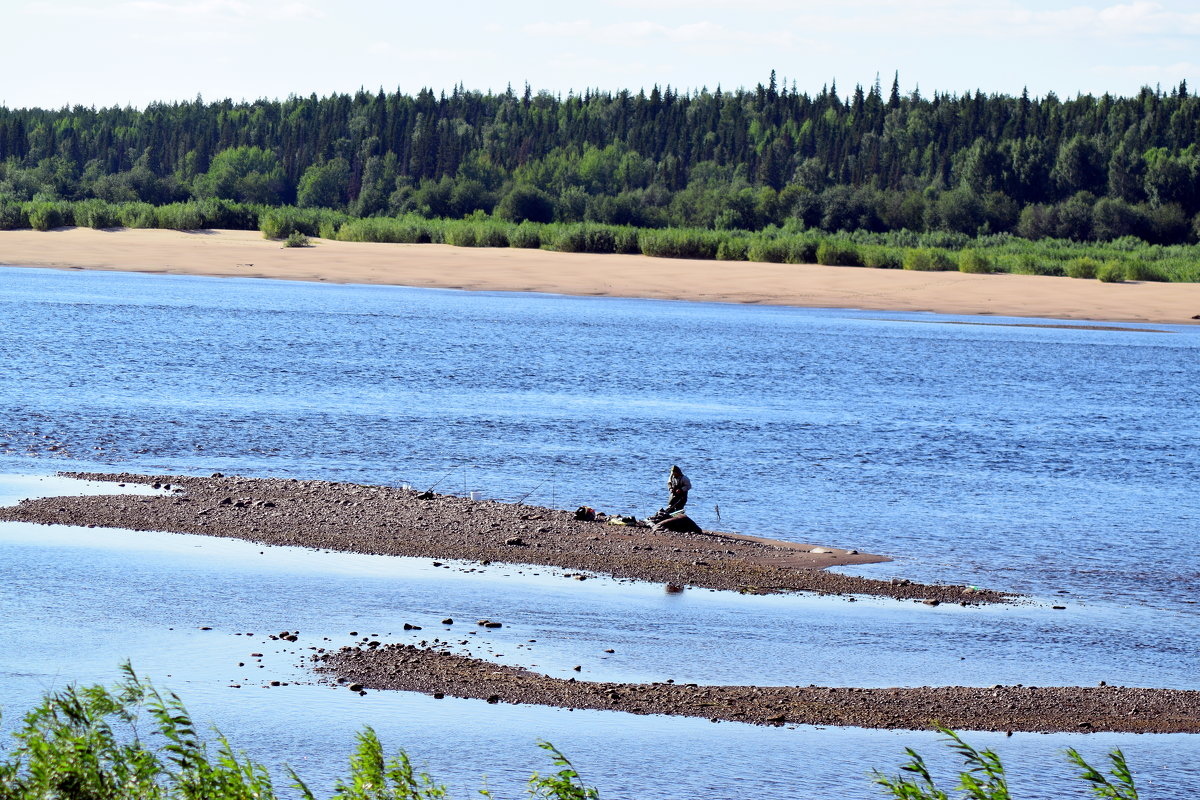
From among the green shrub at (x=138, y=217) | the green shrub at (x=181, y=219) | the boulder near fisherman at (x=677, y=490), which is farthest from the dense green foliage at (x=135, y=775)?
the green shrub at (x=138, y=217)

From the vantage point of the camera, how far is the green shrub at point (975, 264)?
80.8m

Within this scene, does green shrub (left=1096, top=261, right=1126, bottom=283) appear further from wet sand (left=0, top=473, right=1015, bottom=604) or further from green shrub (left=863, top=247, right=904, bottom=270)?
wet sand (left=0, top=473, right=1015, bottom=604)

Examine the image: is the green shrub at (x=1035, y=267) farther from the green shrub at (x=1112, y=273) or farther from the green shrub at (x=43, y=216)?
the green shrub at (x=43, y=216)

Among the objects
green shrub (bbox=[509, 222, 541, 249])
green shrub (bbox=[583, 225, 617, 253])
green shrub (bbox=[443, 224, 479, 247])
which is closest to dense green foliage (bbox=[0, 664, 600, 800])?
green shrub (bbox=[583, 225, 617, 253])

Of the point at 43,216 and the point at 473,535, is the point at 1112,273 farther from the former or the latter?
the point at 473,535

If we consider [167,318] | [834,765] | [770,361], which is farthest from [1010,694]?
[167,318]

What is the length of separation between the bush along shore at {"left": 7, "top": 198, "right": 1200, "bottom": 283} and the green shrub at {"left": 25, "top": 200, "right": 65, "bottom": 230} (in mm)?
74

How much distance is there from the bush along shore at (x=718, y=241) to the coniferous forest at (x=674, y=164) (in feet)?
1.57

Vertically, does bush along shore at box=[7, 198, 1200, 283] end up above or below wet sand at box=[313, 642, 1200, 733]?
above

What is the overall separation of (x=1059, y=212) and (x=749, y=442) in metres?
88.6

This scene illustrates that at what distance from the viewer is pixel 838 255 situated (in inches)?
3300

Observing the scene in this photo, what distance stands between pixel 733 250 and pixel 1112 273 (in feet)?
69.8

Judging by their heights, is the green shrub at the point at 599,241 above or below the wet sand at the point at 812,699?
above

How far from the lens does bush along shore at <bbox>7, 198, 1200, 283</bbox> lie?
8162cm
